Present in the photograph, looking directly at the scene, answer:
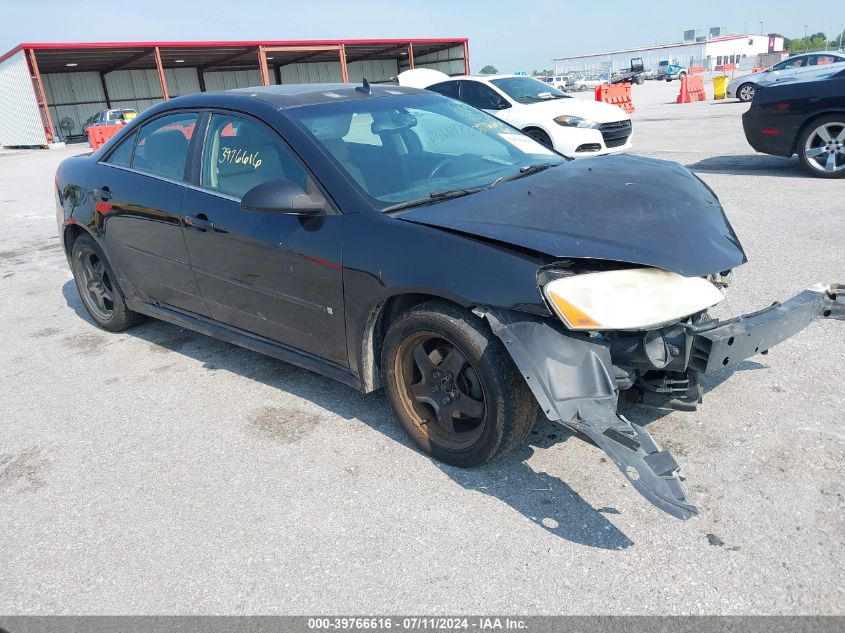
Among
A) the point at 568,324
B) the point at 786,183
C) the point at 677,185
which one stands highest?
the point at 677,185

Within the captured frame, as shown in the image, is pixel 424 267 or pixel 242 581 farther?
pixel 424 267

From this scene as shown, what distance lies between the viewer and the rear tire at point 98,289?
501 cm

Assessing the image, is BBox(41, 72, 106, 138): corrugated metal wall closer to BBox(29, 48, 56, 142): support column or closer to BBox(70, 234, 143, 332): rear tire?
BBox(29, 48, 56, 142): support column

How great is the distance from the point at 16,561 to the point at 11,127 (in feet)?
124

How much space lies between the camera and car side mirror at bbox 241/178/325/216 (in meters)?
3.12

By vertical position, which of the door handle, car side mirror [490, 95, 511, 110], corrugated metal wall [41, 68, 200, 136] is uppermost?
corrugated metal wall [41, 68, 200, 136]

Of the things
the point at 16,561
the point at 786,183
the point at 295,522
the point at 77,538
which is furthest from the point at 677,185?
the point at 786,183

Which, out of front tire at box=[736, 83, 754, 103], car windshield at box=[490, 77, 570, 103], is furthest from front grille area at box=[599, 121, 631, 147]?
front tire at box=[736, 83, 754, 103]

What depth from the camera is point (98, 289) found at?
5230 millimetres

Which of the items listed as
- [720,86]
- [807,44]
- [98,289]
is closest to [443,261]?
[98,289]

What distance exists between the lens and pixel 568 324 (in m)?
2.54

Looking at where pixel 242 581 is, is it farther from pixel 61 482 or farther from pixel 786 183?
pixel 786 183

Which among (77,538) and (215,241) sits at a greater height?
(215,241)

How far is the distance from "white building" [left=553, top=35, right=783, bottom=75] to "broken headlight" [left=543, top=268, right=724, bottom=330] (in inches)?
3907
